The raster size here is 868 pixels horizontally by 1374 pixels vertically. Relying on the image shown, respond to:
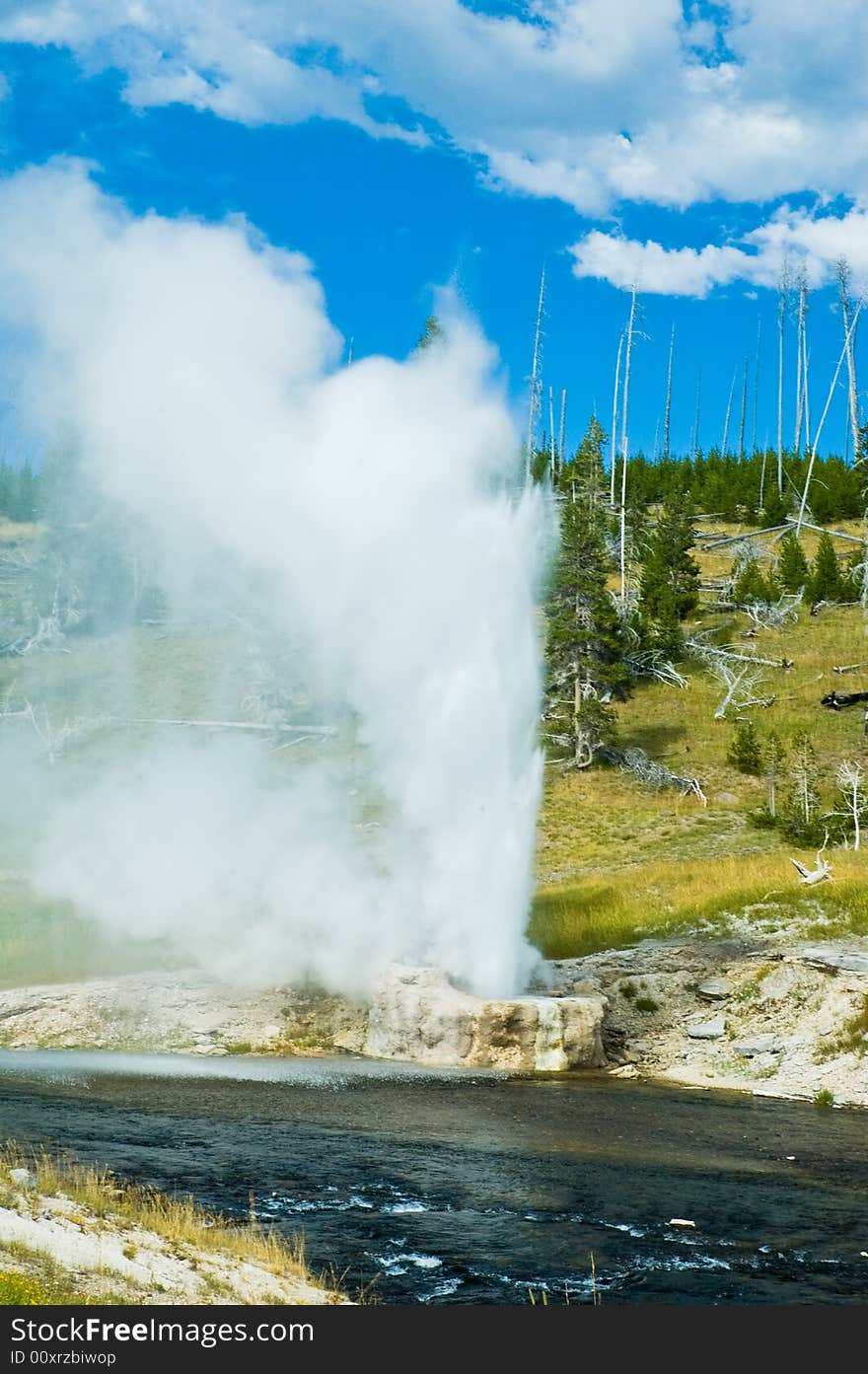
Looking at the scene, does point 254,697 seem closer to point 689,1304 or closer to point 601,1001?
point 601,1001

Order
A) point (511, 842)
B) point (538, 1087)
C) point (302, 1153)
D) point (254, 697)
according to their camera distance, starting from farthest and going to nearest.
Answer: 1. point (254, 697)
2. point (511, 842)
3. point (538, 1087)
4. point (302, 1153)

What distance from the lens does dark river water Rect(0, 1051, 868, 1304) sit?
11.8 m

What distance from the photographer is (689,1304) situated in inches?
425

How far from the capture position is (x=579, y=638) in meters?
64.6

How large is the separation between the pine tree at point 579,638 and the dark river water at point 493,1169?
4159 centimetres

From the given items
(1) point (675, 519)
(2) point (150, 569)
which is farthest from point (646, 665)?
(2) point (150, 569)

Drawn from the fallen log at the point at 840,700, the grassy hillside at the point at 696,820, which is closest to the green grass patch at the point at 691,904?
the grassy hillside at the point at 696,820

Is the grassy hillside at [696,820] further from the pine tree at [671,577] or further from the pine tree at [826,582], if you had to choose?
the pine tree at [671,577]

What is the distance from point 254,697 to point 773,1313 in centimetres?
6309

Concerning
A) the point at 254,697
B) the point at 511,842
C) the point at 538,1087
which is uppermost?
the point at 254,697

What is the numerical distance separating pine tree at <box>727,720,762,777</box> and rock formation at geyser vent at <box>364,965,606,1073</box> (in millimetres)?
32908

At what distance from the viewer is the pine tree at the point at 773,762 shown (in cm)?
5384

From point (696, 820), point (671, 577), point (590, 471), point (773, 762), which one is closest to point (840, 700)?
point (773, 762)

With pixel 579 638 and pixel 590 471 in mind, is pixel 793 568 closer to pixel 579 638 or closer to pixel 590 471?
pixel 590 471
